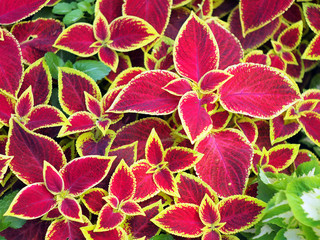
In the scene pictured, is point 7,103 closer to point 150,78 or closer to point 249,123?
point 150,78

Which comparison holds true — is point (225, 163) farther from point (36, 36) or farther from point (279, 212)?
point (36, 36)

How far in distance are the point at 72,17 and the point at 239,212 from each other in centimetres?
73

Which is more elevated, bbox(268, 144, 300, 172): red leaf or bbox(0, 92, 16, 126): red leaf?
bbox(0, 92, 16, 126): red leaf

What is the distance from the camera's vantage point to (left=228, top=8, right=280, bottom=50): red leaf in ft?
4.31

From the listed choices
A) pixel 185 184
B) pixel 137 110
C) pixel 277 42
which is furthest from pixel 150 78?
pixel 277 42

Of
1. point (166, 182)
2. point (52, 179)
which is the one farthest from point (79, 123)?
point (166, 182)

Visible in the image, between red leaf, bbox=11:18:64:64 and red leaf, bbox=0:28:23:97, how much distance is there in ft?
0.27

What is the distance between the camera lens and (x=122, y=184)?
96 centimetres

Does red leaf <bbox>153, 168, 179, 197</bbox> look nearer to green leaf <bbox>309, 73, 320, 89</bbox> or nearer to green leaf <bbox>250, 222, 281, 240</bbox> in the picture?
green leaf <bbox>250, 222, 281, 240</bbox>

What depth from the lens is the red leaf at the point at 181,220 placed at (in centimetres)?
94

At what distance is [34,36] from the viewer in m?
1.18

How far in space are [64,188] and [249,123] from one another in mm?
541

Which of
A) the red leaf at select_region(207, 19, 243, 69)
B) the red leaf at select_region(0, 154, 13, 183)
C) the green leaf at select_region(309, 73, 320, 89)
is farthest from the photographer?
the green leaf at select_region(309, 73, 320, 89)

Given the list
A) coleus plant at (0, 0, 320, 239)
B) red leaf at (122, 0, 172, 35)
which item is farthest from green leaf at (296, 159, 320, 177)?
red leaf at (122, 0, 172, 35)
